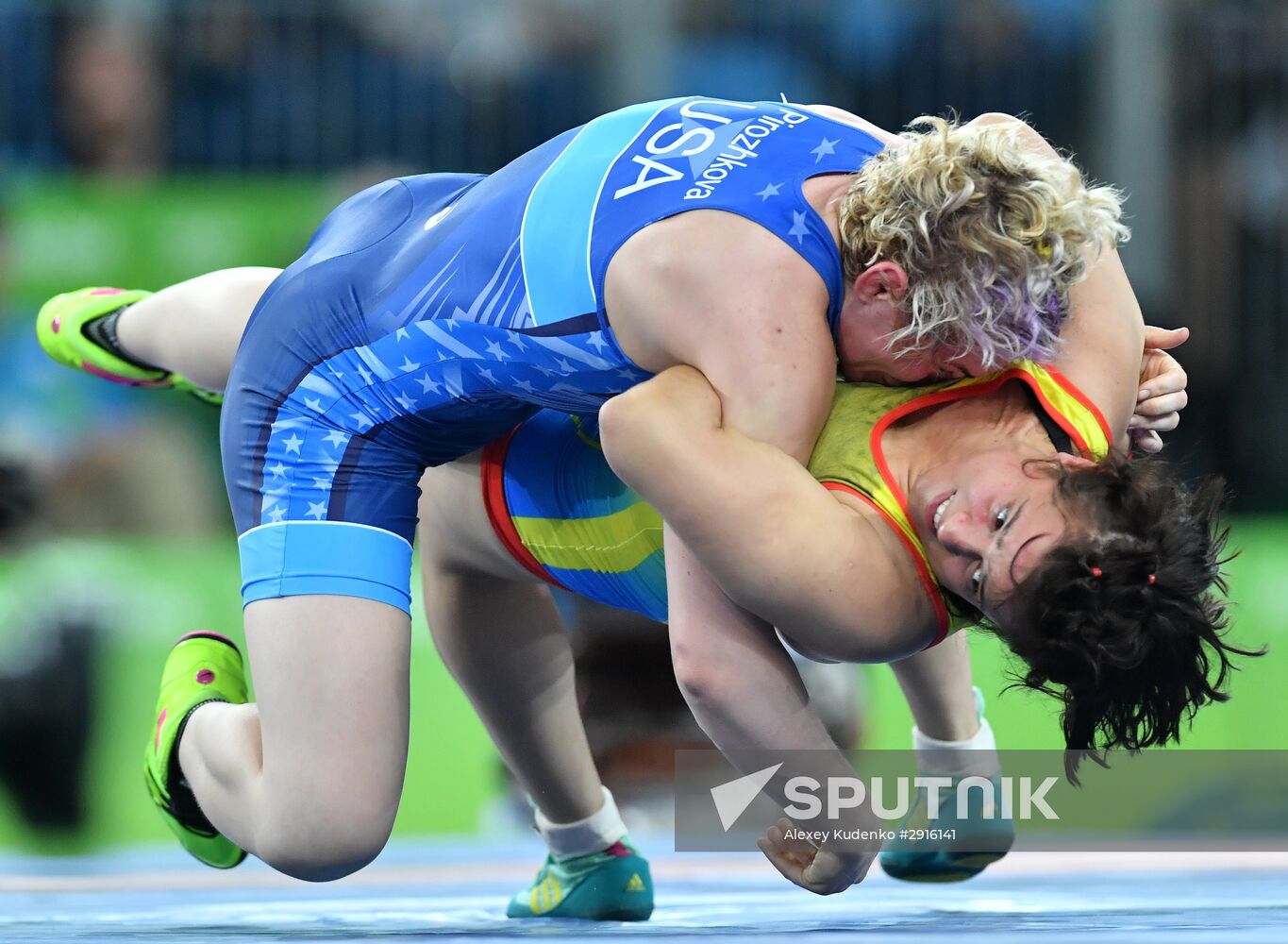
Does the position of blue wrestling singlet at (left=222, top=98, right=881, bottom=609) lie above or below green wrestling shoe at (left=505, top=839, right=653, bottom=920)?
above

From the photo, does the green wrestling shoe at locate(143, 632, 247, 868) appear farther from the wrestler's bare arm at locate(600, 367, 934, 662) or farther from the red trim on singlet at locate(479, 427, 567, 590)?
the wrestler's bare arm at locate(600, 367, 934, 662)

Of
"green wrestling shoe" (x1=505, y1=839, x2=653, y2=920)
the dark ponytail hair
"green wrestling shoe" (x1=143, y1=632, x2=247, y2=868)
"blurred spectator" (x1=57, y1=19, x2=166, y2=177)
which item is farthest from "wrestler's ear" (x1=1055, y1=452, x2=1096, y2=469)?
"blurred spectator" (x1=57, y1=19, x2=166, y2=177)

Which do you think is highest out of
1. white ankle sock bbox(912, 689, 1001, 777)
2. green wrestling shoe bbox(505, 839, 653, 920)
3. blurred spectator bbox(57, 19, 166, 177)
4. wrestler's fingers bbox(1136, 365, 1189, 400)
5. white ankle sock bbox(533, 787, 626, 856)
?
wrestler's fingers bbox(1136, 365, 1189, 400)

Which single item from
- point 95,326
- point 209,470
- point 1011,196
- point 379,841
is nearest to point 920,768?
point 379,841

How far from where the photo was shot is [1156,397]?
307 centimetres

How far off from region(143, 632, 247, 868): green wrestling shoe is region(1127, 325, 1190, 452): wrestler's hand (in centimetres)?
167

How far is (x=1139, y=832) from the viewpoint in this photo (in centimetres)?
529

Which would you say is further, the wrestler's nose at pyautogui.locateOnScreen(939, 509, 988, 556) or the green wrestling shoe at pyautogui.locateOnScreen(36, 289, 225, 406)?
the green wrestling shoe at pyautogui.locateOnScreen(36, 289, 225, 406)

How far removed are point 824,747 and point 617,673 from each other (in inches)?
105

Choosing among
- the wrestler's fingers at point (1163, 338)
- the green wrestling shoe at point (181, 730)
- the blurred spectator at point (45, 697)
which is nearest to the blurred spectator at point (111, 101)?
the blurred spectator at point (45, 697)

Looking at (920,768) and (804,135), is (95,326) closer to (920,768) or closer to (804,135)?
(804,135)

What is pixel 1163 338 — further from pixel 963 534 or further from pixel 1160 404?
pixel 963 534

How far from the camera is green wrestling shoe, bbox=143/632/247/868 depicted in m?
3.39

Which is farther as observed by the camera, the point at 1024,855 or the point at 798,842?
the point at 1024,855
